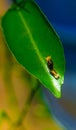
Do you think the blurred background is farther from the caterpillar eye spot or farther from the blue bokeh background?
the caterpillar eye spot

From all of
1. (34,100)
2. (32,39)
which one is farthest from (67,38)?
(34,100)

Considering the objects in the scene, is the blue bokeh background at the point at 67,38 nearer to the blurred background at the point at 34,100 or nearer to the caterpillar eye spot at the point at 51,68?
the blurred background at the point at 34,100

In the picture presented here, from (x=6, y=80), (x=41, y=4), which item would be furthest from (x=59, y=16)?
(x=6, y=80)

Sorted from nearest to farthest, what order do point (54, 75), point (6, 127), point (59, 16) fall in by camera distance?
point (54, 75)
point (59, 16)
point (6, 127)

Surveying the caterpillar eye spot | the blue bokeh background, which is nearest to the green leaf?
the caterpillar eye spot

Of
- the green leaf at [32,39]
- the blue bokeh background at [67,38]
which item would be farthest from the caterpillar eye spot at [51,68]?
the blue bokeh background at [67,38]

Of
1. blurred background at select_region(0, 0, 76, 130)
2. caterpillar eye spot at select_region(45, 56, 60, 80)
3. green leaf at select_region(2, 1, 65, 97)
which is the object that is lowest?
blurred background at select_region(0, 0, 76, 130)

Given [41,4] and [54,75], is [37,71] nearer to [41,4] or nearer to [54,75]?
[54,75]
